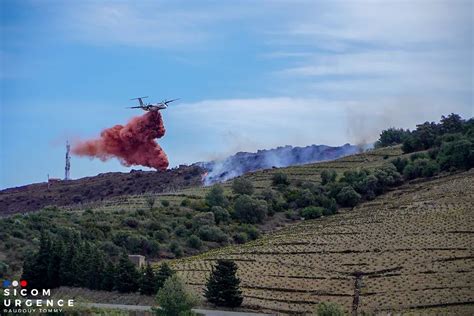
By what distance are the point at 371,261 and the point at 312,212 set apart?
3578 cm

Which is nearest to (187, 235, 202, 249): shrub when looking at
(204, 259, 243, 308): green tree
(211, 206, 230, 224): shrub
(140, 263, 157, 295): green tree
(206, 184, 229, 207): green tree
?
(211, 206, 230, 224): shrub

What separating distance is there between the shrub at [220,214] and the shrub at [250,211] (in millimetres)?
1693

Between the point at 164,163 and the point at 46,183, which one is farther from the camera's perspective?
the point at 46,183

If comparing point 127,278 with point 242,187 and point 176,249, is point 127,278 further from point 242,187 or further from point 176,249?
point 242,187

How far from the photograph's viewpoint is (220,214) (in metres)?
116

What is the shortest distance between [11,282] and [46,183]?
105 meters

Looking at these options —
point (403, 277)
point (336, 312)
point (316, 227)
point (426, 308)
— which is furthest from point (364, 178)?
point (336, 312)

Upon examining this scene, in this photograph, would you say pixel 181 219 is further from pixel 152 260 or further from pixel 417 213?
pixel 417 213

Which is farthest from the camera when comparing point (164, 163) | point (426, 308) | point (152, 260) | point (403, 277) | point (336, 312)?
point (164, 163)

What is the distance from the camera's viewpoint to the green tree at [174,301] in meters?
57.8

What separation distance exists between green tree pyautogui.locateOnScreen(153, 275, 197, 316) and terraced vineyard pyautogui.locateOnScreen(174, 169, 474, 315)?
9456mm

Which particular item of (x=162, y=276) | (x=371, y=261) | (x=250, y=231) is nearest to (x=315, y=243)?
(x=371, y=261)

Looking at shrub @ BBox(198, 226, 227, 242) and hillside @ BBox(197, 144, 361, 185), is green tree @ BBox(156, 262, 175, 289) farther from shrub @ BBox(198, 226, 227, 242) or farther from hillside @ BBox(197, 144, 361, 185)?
hillside @ BBox(197, 144, 361, 185)

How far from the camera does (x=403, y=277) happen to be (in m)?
75.1
